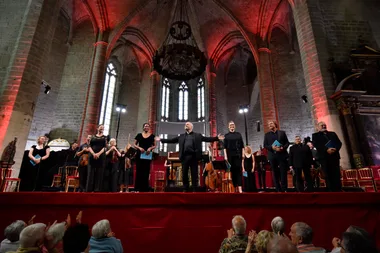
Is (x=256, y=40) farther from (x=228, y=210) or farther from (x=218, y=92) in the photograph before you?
(x=228, y=210)

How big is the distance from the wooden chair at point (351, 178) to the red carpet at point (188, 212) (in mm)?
3030

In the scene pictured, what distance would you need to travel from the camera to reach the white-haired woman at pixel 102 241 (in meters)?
2.02

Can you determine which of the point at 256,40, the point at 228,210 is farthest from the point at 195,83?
the point at 228,210

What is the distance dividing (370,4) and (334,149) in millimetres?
9202

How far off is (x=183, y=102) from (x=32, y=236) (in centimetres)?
2075

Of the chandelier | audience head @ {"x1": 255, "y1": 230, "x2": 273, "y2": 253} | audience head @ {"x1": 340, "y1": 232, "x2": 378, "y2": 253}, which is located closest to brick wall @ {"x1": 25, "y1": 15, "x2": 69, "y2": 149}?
the chandelier

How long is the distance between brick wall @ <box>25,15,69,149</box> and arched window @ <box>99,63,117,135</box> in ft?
12.4

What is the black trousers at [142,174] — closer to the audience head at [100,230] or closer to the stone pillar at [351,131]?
the audience head at [100,230]

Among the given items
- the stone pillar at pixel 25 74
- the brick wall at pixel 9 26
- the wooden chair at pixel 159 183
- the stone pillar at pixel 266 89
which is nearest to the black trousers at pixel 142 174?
the wooden chair at pixel 159 183

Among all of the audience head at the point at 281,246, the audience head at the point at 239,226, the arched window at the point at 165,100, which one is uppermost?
the arched window at the point at 165,100

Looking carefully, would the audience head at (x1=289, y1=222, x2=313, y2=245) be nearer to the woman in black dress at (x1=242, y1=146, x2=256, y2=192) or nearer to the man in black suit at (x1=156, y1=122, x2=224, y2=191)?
the man in black suit at (x1=156, y1=122, x2=224, y2=191)

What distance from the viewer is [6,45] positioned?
25.2 ft

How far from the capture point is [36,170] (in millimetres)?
5129

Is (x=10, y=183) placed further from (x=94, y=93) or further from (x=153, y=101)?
(x=153, y=101)
